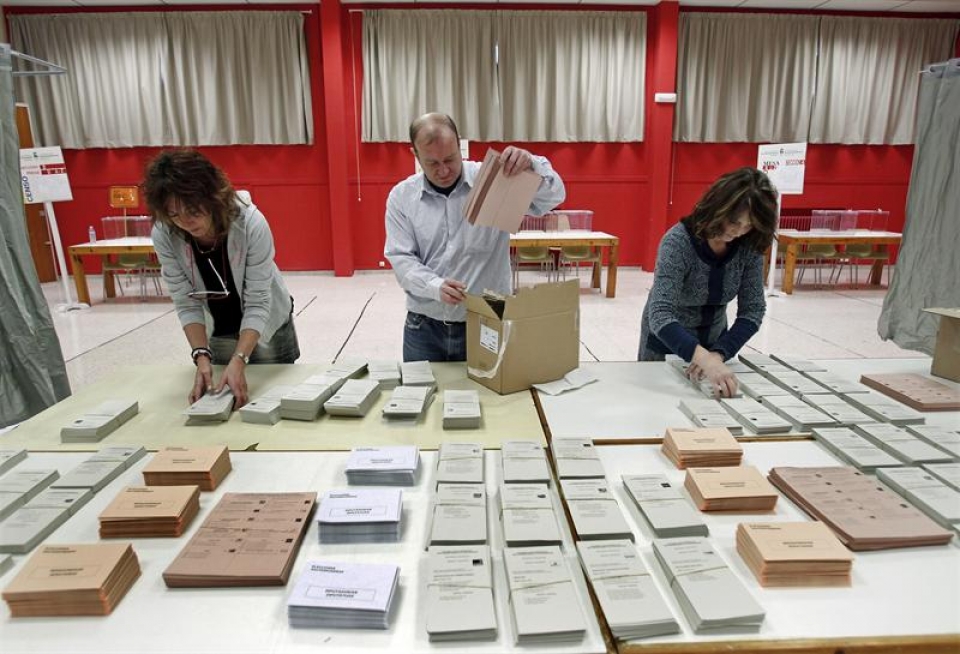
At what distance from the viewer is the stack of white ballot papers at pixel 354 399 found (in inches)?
64.2

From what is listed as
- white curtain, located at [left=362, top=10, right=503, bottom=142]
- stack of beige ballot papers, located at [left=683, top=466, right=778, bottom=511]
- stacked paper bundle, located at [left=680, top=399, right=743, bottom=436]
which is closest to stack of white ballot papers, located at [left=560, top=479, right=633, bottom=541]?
stack of beige ballot papers, located at [left=683, top=466, right=778, bottom=511]

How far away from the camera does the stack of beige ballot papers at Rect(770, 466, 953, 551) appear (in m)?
1.06

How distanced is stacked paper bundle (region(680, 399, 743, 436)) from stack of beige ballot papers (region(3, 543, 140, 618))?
133 cm

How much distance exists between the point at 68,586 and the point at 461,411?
911mm

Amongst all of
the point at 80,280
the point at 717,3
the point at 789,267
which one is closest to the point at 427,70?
the point at 717,3

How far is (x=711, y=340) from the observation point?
2160 millimetres

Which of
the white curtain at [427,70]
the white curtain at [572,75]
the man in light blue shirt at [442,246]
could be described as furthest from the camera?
the white curtain at [572,75]

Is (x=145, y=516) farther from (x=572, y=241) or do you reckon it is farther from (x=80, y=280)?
(x=80, y=280)

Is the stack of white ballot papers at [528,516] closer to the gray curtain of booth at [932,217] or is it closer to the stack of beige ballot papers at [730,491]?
the stack of beige ballot papers at [730,491]

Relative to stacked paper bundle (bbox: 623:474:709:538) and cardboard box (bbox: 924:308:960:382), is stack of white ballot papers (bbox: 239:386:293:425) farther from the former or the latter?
cardboard box (bbox: 924:308:960:382)

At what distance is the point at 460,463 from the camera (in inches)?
51.6

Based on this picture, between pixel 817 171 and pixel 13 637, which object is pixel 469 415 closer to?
pixel 13 637

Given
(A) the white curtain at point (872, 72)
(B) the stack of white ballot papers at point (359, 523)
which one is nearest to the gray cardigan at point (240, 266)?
(B) the stack of white ballot papers at point (359, 523)

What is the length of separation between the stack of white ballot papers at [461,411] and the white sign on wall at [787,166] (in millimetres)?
5668
